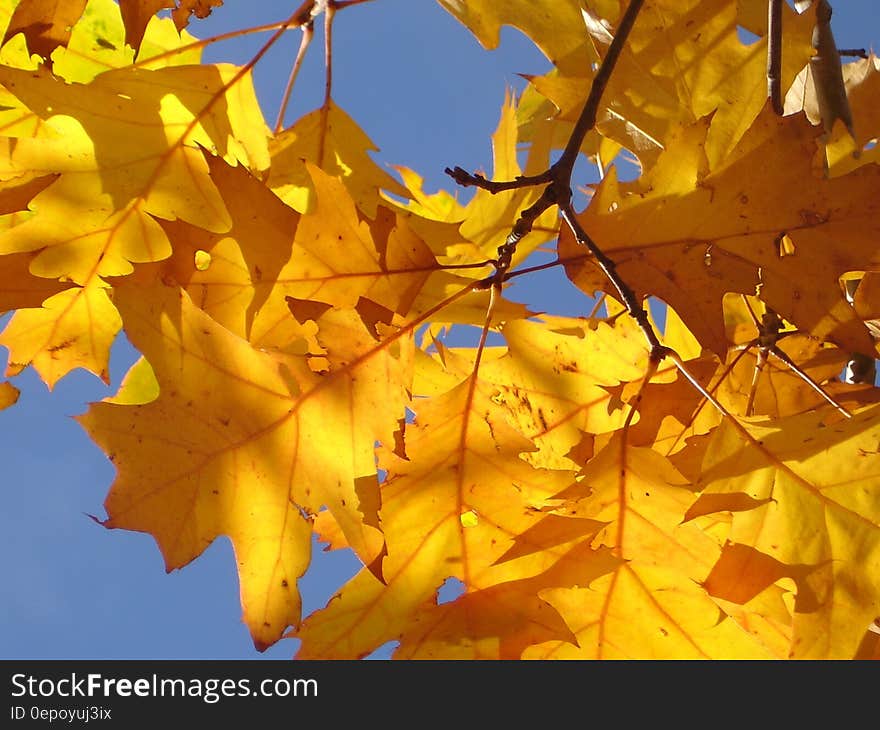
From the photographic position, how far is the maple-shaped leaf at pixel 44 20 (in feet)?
2.91

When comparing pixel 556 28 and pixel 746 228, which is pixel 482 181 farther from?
pixel 556 28

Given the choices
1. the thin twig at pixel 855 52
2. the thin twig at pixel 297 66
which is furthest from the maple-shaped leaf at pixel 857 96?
the thin twig at pixel 297 66

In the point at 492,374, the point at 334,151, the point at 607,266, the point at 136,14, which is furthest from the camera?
the point at 334,151

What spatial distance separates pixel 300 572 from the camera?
0.77 m

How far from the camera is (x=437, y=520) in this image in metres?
0.84

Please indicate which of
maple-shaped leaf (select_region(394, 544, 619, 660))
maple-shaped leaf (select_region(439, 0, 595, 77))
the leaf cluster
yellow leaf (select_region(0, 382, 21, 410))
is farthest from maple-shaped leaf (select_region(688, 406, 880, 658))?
yellow leaf (select_region(0, 382, 21, 410))

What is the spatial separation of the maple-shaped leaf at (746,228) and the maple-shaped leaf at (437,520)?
19 centimetres

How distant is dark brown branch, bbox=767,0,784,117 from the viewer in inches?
35.5

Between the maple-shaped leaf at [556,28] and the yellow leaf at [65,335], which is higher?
the maple-shaped leaf at [556,28]

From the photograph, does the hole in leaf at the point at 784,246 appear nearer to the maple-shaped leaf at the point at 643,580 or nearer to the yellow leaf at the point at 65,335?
the maple-shaped leaf at the point at 643,580

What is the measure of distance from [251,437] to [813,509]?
0.48 m

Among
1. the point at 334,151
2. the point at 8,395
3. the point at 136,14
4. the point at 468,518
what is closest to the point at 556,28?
the point at 334,151

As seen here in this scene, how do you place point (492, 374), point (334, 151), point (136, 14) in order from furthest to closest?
point (334, 151) < point (492, 374) < point (136, 14)

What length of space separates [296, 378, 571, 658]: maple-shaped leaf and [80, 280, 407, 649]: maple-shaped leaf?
2.7 inches
